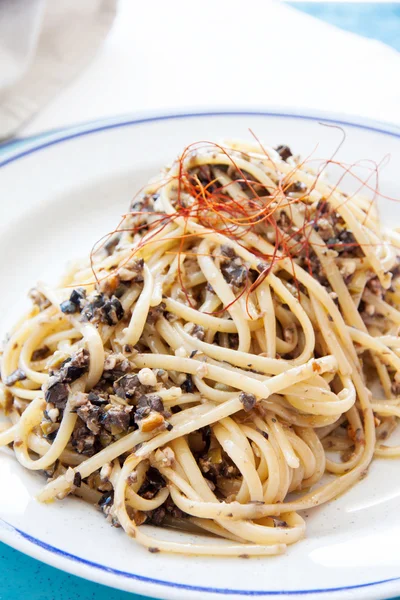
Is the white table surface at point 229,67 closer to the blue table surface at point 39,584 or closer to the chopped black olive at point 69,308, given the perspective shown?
the chopped black olive at point 69,308

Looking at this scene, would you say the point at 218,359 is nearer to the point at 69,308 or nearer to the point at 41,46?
the point at 69,308

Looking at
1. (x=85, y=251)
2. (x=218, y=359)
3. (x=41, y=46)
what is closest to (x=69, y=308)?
(x=218, y=359)

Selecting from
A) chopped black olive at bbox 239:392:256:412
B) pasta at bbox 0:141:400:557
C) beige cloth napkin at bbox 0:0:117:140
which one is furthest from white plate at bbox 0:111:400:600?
beige cloth napkin at bbox 0:0:117:140

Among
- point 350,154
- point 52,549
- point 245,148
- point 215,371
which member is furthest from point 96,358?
point 350,154

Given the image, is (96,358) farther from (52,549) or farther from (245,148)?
(245,148)

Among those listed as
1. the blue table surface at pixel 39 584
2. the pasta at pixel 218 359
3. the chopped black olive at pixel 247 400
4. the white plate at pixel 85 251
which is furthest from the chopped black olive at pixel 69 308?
the blue table surface at pixel 39 584

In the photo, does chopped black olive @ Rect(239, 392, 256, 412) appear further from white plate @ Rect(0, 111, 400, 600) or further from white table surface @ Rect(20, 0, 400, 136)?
white table surface @ Rect(20, 0, 400, 136)
